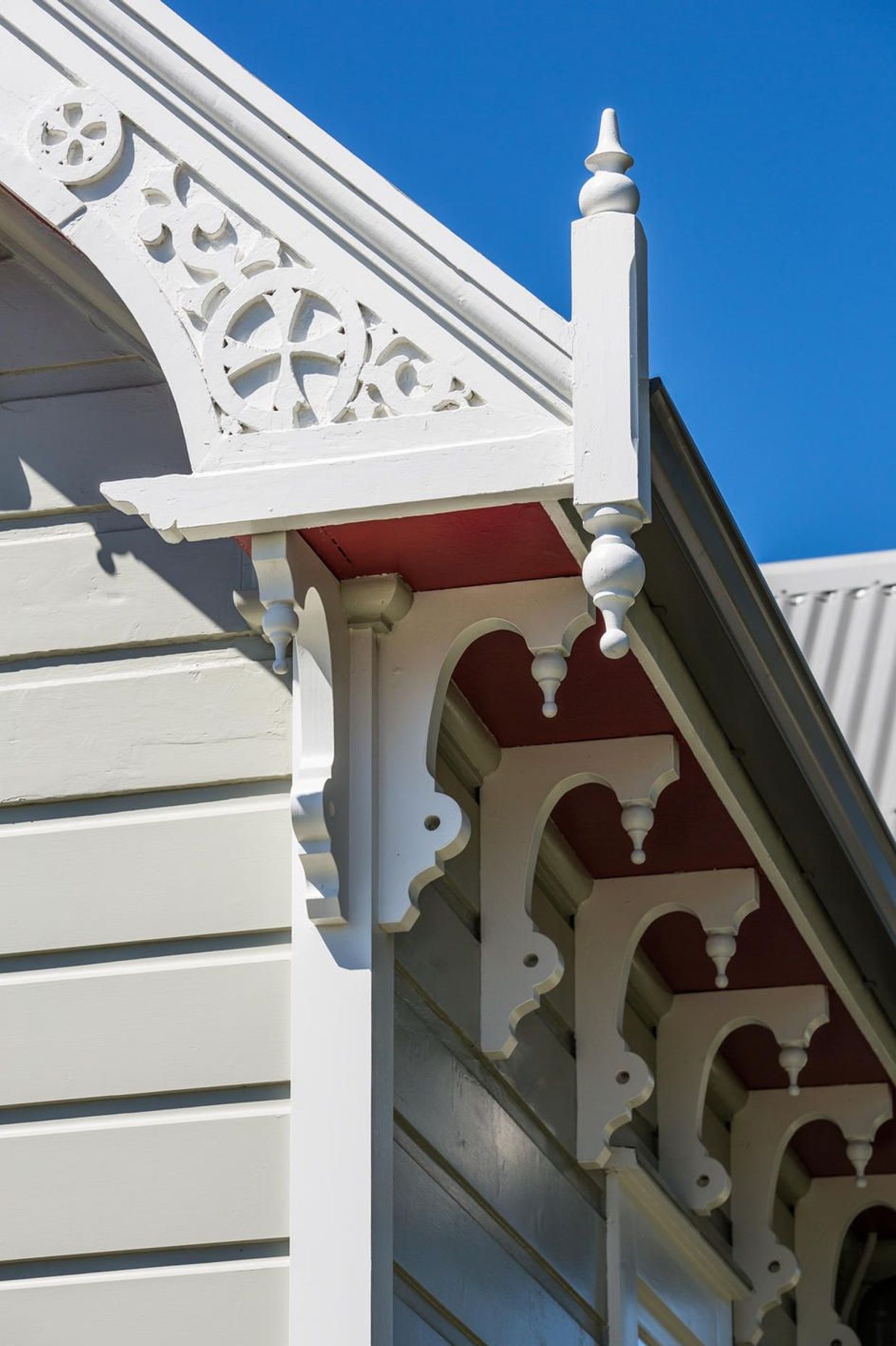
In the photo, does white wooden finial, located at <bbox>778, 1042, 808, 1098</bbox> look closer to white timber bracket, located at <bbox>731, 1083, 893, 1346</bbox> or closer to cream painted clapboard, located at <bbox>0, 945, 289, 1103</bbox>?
white timber bracket, located at <bbox>731, 1083, 893, 1346</bbox>

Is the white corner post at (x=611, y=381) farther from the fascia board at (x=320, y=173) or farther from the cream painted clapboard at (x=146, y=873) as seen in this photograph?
the cream painted clapboard at (x=146, y=873)

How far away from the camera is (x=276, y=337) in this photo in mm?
3650

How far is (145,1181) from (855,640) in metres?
7.25

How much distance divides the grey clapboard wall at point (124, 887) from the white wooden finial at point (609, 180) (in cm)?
99

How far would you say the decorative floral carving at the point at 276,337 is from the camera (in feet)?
11.8

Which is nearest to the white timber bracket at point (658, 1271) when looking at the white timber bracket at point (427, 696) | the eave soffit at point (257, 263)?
the white timber bracket at point (427, 696)

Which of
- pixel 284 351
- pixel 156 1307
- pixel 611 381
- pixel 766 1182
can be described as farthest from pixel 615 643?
pixel 766 1182

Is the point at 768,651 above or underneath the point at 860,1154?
above

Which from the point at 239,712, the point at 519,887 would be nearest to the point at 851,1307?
the point at 519,887

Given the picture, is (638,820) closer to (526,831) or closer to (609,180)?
(526,831)

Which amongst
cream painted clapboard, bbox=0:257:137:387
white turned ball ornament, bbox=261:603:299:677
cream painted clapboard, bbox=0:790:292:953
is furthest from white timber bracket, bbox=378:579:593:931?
cream painted clapboard, bbox=0:257:137:387

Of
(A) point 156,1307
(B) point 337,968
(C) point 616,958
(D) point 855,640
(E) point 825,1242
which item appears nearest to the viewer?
(A) point 156,1307

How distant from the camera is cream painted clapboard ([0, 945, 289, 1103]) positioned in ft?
12.2

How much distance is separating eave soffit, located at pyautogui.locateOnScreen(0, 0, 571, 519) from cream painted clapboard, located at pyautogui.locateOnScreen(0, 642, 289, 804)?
53 centimetres
